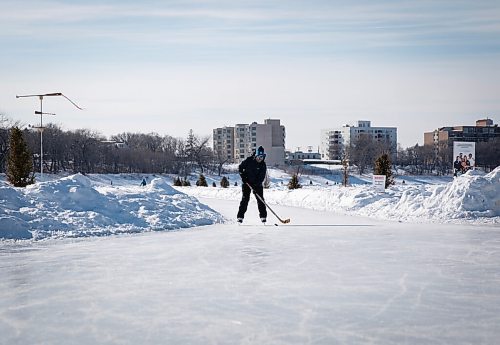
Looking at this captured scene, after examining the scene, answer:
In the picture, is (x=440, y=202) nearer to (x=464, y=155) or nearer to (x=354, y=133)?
(x=464, y=155)

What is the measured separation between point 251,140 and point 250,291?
131 metres

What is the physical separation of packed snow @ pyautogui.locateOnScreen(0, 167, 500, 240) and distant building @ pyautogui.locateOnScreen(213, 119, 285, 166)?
88.7 meters

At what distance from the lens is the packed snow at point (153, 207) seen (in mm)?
10539

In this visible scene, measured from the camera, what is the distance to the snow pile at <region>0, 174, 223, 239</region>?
33.7 feet

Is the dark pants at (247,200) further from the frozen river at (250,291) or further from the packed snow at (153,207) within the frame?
the frozen river at (250,291)

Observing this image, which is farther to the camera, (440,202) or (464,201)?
(440,202)

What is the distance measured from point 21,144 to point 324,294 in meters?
23.7

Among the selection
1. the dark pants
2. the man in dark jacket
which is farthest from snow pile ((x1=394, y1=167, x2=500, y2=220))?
the man in dark jacket

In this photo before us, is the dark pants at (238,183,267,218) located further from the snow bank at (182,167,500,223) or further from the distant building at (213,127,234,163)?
the distant building at (213,127,234,163)

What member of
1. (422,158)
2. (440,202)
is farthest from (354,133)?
(440,202)

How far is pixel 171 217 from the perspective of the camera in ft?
41.4

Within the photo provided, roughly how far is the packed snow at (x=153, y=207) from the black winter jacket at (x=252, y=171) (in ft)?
4.73

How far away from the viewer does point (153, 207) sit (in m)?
12.9

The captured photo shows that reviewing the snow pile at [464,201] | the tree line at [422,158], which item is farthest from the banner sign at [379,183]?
the tree line at [422,158]
